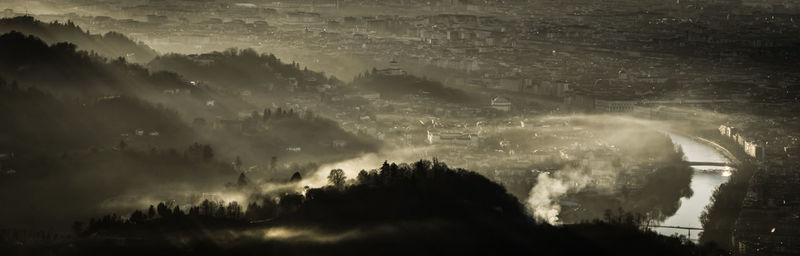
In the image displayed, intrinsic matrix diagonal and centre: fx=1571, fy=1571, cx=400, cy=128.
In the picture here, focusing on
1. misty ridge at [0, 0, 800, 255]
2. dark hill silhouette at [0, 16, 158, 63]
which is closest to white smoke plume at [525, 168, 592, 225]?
misty ridge at [0, 0, 800, 255]


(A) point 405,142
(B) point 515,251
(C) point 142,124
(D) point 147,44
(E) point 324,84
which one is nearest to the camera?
(B) point 515,251

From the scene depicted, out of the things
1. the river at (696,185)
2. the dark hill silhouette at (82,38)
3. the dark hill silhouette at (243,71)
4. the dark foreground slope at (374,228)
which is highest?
the dark hill silhouette at (82,38)

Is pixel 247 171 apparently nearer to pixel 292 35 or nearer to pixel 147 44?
pixel 147 44

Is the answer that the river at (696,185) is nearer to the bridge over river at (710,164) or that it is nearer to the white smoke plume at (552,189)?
the bridge over river at (710,164)

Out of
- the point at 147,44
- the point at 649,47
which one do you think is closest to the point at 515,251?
the point at 147,44

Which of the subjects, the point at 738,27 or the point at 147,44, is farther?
the point at 738,27

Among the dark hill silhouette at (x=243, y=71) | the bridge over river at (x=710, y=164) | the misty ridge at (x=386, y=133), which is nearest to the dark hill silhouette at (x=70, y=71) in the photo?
the misty ridge at (x=386, y=133)

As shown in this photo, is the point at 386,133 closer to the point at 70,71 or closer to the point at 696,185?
the point at 70,71
